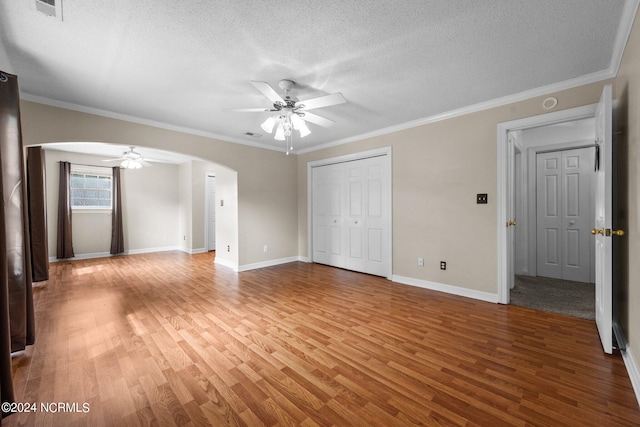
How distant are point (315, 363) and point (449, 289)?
244cm

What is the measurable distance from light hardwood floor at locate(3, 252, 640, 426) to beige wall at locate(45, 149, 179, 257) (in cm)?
369

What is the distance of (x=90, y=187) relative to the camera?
6.39 metres

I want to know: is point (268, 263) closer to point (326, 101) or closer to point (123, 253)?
point (326, 101)

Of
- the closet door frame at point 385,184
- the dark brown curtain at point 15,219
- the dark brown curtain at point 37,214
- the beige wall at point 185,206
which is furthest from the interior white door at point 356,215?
the dark brown curtain at point 37,214

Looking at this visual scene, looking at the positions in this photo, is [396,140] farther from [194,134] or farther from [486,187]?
[194,134]

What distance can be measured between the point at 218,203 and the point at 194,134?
1895mm

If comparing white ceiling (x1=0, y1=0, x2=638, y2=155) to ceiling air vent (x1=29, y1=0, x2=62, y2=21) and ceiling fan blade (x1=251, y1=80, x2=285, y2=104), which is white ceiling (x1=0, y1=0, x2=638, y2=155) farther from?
ceiling fan blade (x1=251, y1=80, x2=285, y2=104)

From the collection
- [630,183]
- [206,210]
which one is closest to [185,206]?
[206,210]

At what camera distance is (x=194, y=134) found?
14.0 feet

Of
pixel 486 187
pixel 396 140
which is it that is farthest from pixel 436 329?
pixel 396 140

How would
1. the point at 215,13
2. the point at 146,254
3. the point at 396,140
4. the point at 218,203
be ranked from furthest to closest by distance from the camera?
the point at 146,254, the point at 218,203, the point at 396,140, the point at 215,13

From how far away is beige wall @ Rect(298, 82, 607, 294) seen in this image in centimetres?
318

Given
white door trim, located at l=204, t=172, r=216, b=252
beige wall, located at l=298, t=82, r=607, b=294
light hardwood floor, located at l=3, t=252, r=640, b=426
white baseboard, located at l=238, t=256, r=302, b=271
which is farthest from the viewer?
white door trim, located at l=204, t=172, r=216, b=252

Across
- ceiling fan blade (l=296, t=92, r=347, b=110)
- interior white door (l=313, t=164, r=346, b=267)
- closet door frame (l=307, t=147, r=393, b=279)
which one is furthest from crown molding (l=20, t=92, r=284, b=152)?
ceiling fan blade (l=296, t=92, r=347, b=110)
